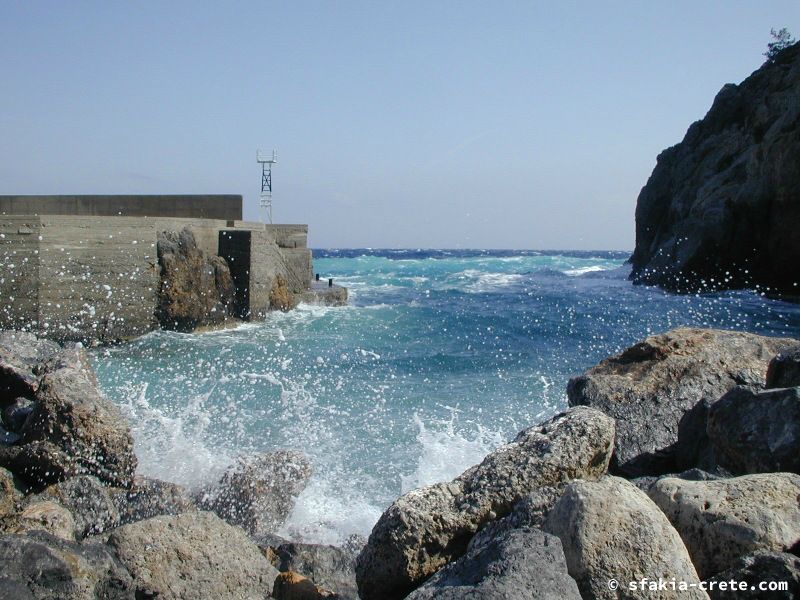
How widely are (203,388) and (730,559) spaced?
6610mm

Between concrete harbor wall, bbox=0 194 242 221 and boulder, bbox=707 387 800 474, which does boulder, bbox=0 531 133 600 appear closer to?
boulder, bbox=707 387 800 474

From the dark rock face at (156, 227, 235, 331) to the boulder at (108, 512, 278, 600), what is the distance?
8499 mm

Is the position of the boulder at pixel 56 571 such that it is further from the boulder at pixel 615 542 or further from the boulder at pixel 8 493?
the boulder at pixel 615 542

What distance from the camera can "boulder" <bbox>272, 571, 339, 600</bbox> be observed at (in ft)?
11.2

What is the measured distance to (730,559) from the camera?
110 inches

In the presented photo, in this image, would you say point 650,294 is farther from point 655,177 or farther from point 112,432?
point 112,432

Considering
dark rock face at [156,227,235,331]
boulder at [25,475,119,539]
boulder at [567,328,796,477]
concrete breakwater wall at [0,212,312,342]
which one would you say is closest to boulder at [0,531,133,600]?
boulder at [25,475,119,539]

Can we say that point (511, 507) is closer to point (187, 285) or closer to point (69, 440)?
point (69, 440)

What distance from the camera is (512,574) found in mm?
2371

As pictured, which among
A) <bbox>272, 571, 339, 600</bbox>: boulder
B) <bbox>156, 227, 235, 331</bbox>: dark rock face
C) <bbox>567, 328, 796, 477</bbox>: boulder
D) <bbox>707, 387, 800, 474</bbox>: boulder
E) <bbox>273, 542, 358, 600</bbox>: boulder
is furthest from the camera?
<bbox>156, 227, 235, 331</bbox>: dark rock face

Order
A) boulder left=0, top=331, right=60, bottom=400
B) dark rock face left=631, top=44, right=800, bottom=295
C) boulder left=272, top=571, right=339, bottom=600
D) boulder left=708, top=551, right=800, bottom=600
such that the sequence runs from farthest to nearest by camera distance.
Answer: dark rock face left=631, top=44, right=800, bottom=295, boulder left=0, top=331, right=60, bottom=400, boulder left=272, top=571, right=339, bottom=600, boulder left=708, top=551, right=800, bottom=600

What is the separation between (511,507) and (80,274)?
8563 millimetres

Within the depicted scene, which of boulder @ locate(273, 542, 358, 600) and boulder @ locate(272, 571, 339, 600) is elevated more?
boulder @ locate(272, 571, 339, 600)

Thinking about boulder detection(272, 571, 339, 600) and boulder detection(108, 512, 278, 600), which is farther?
boulder detection(272, 571, 339, 600)
